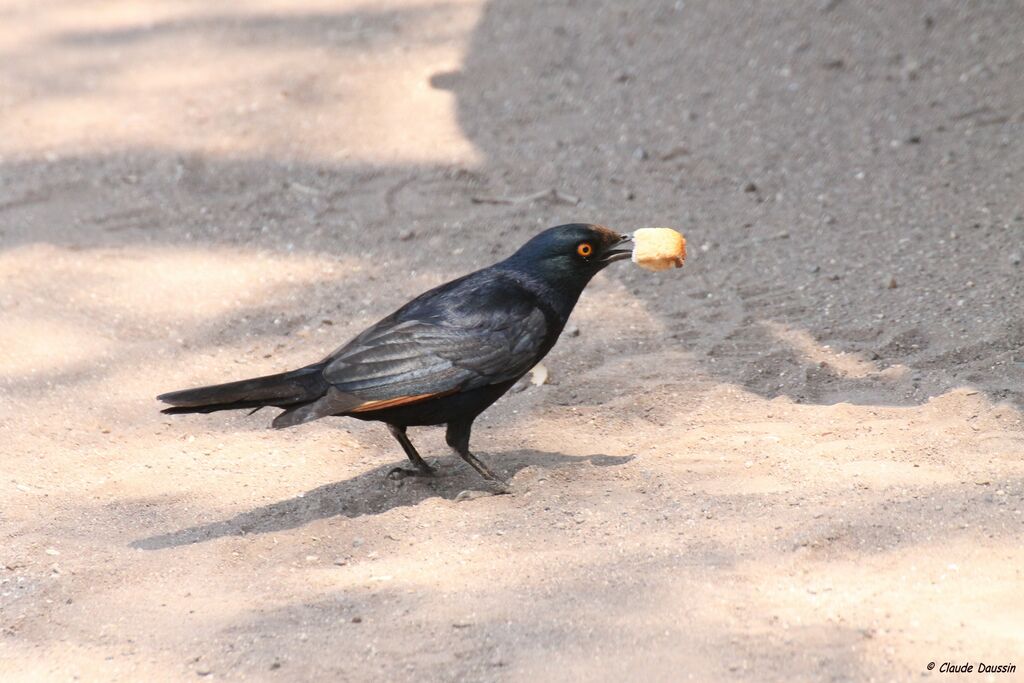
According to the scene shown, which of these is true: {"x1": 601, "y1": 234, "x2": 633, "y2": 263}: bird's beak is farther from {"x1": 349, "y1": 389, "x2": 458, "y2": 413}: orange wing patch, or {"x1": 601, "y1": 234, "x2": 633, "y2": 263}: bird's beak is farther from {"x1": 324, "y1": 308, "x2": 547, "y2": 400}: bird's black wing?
{"x1": 349, "y1": 389, "x2": 458, "y2": 413}: orange wing patch

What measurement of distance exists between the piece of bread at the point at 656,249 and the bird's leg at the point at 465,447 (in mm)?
967

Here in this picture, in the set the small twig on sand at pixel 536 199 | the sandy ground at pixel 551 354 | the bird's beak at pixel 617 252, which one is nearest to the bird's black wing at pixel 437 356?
the bird's beak at pixel 617 252

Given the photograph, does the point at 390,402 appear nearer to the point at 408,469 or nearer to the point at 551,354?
the point at 408,469

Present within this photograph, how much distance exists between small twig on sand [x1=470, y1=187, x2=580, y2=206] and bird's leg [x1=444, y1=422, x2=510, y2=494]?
3081 mm

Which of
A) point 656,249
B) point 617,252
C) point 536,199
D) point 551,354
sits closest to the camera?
point 617,252

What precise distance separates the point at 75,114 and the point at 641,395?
531 cm

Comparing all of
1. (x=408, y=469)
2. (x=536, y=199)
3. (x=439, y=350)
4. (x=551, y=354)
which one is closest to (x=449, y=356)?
(x=439, y=350)

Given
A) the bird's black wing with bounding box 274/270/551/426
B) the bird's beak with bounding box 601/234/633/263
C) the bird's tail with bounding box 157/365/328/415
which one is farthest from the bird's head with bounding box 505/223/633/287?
the bird's tail with bounding box 157/365/328/415

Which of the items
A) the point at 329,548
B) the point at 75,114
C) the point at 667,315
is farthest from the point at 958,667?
the point at 75,114

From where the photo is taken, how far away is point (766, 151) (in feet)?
26.4

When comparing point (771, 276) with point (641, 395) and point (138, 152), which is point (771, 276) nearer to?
point (641, 395)

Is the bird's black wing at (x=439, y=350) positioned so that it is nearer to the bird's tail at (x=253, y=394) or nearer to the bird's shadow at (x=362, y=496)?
the bird's tail at (x=253, y=394)

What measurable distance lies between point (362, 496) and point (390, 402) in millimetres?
521

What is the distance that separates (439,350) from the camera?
4691 mm
